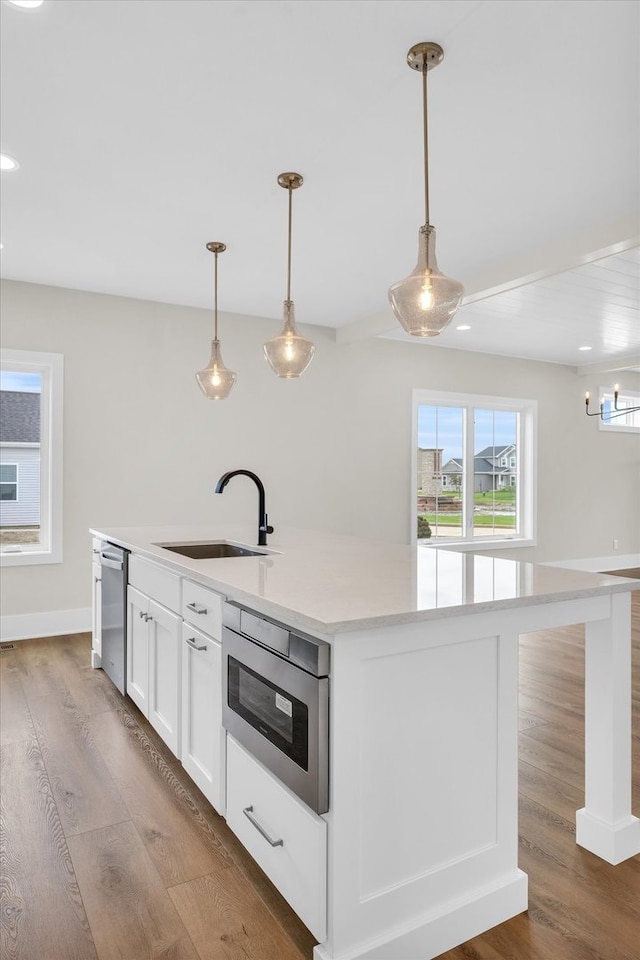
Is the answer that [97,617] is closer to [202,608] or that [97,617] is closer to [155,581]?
[155,581]

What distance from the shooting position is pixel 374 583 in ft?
6.16

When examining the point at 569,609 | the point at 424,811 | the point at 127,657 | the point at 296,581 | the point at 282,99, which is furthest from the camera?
the point at 127,657

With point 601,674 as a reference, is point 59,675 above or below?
below

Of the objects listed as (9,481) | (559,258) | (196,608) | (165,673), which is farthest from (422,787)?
(9,481)

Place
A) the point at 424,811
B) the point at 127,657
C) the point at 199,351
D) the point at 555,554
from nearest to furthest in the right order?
1. the point at 424,811
2. the point at 127,657
3. the point at 199,351
4. the point at 555,554

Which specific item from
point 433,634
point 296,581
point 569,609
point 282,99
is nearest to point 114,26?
point 282,99

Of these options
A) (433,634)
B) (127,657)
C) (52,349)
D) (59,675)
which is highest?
(52,349)

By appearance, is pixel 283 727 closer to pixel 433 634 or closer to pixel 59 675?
pixel 433 634

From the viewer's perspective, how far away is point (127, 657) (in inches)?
124

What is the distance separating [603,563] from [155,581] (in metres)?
6.87

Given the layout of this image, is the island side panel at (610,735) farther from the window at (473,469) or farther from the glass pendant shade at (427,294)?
the window at (473,469)

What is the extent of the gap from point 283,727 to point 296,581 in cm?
45

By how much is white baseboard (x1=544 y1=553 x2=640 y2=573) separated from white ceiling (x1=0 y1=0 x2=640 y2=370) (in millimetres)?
4063

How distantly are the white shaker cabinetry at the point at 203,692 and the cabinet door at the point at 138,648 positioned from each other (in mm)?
581
